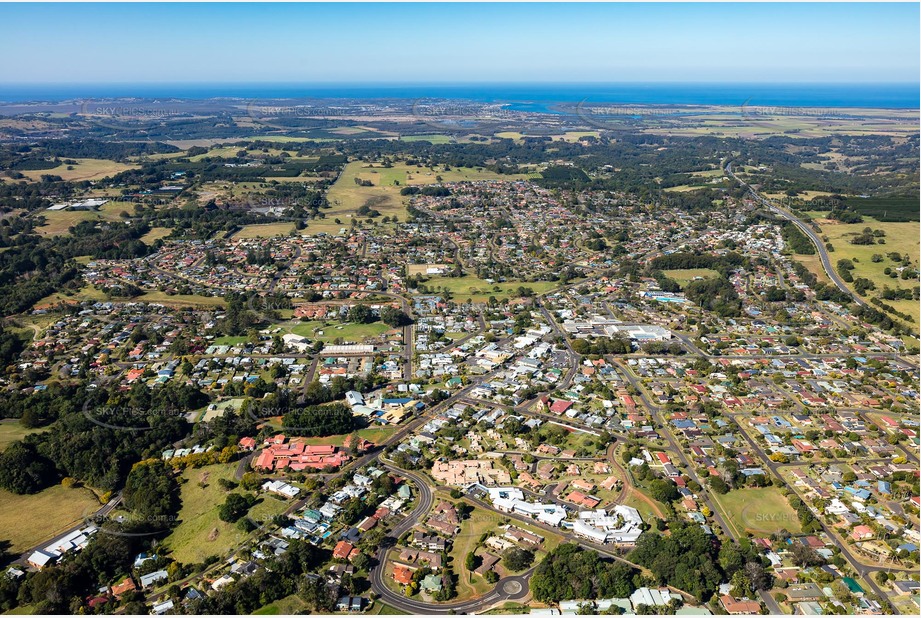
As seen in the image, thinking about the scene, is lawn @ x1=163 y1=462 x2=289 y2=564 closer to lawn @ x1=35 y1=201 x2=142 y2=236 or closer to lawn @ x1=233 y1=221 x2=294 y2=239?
lawn @ x1=233 y1=221 x2=294 y2=239

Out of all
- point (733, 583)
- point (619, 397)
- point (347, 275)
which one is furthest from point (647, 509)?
point (347, 275)

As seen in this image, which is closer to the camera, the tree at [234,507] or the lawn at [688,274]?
the tree at [234,507]

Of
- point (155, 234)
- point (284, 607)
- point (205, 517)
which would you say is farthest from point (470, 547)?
point (155, 234)

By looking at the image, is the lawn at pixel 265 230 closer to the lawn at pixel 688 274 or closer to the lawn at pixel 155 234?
the lawn at pixel 155 234

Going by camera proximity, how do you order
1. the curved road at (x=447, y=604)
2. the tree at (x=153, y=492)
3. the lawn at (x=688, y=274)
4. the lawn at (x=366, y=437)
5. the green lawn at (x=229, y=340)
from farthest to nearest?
the lawn at (x=688, y=274) → the green lawn at (x=229, y=340) → the lawn at (x=366, y=437) → the tree at (x=153, y=492) → the curved road at (x=447, y=604)

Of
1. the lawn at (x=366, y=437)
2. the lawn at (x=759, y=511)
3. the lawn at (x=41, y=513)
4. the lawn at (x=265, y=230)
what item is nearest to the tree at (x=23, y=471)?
the lawn at (x=41, y=513)

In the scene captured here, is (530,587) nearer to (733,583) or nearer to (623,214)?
(733,583)

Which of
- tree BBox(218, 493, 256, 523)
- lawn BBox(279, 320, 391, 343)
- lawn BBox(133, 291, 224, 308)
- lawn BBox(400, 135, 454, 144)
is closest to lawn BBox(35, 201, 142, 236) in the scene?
lawn BBox(133, 291, 224, 308)
